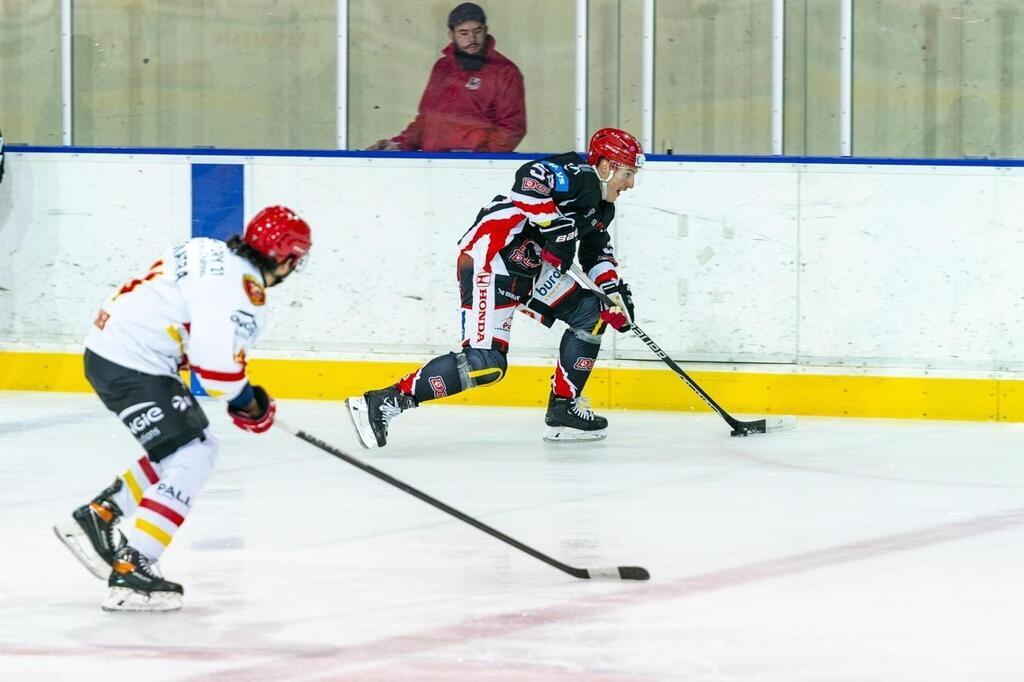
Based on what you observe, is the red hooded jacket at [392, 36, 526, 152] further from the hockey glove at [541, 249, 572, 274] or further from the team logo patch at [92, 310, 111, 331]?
the team logo patch at [92, 310, 111, 331]

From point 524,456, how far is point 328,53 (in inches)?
97.9

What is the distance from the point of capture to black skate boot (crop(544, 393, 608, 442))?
661 centimetres

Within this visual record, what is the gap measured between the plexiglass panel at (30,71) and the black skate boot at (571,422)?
2819 millimetres

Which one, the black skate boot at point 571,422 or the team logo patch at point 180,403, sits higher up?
the team logo patch at point 180,403

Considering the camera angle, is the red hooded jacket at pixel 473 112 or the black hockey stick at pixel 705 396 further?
the red hooded jacket at pixel 473 112

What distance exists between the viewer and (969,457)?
20.3ft

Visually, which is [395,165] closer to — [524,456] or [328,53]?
[328,53]

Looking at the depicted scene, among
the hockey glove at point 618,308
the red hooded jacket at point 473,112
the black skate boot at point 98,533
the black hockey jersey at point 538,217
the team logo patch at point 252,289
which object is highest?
the red hooded jacket at point 473,112

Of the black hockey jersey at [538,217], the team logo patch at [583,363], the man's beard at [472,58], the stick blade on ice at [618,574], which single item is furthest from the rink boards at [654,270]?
the stick blade on ice at [618,574]

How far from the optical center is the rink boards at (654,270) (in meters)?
7.04

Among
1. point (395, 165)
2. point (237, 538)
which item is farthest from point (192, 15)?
point (237, 538)

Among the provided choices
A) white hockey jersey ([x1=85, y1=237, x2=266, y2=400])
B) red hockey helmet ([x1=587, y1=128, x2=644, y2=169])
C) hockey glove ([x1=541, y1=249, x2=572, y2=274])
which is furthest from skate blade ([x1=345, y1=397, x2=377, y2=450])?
white hockey jersey ([x1=85, y1=237, x2=266, y2=400])

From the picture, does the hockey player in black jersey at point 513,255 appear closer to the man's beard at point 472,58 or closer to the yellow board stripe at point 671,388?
the yellow board stripe at point 671,388

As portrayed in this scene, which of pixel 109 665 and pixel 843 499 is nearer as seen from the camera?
pixel 109 665
